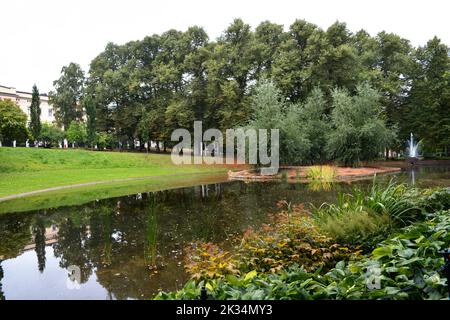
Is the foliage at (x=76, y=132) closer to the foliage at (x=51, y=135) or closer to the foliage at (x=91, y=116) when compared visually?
the foliage at (x=91, y=116)

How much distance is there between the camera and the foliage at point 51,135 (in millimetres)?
53219

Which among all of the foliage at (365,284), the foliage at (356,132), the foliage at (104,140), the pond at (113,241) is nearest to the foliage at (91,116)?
the foliage at (104,140)

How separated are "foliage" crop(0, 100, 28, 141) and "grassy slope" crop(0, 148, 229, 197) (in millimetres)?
13572

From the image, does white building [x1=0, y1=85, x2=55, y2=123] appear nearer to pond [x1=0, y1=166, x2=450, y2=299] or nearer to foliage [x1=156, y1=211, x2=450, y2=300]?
pond [x1=0, y1=166, x2=450, y2=299]

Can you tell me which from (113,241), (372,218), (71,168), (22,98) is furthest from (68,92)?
(372,218)

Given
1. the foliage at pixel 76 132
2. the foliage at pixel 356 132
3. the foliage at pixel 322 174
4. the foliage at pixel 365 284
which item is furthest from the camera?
the foliage at pixel 76 132

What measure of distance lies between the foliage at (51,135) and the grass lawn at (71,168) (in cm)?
2424

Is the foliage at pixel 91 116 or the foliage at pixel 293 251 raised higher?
the foliage at pixel 91 116

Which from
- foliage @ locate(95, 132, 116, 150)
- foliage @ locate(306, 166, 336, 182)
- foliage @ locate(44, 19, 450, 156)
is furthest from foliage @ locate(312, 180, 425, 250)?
foliage @ locate(95, 132, 116, 150)

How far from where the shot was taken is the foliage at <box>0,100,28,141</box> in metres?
41.1

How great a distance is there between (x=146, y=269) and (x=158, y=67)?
125 ft

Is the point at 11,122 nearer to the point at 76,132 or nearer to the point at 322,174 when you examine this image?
the point at 76,132

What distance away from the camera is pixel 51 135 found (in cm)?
5381
